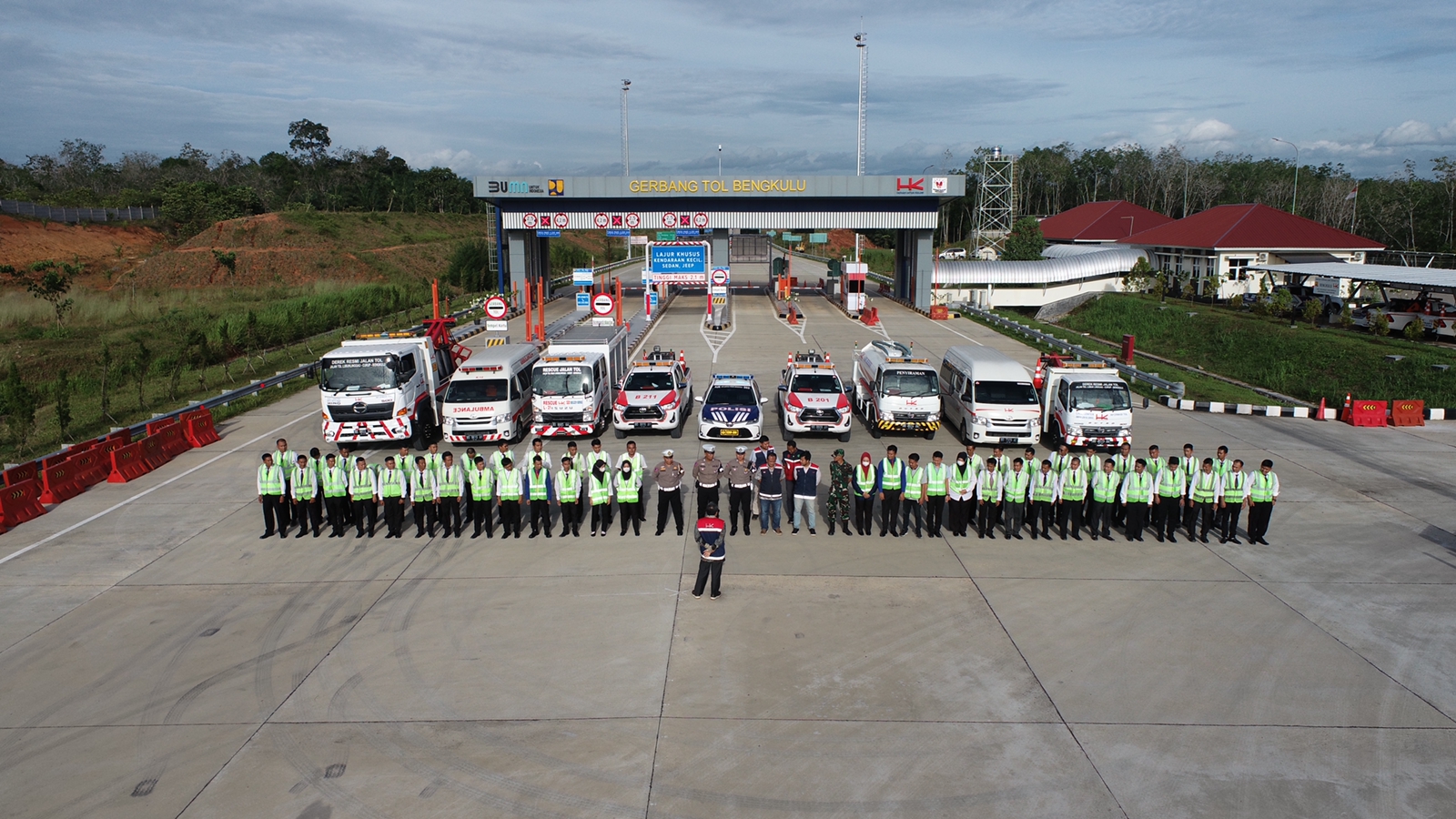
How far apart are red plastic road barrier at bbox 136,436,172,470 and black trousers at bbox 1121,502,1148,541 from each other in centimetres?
1887

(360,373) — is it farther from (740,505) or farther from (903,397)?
(903,397)

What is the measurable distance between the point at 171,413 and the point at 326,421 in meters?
4.65

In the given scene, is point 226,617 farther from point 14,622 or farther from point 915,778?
point 915,778

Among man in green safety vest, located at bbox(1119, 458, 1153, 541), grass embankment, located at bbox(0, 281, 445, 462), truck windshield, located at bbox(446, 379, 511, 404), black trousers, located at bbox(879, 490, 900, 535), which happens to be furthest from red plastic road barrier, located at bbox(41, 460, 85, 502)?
man in green safety vest, located at bbox(1119, 458, 1153, 541)

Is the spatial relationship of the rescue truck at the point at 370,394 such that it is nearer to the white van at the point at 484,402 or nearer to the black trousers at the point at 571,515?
the white van at the point at 484,402

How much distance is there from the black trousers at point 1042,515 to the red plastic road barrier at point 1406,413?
1442 centimetres

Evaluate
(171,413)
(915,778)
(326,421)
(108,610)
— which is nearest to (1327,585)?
(915,778)

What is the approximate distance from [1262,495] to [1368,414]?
12.5 metres

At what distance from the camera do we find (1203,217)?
59.7 metres

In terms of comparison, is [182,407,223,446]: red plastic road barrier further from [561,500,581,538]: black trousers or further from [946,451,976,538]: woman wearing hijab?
[946,451,976,538]: woman wearing hijab

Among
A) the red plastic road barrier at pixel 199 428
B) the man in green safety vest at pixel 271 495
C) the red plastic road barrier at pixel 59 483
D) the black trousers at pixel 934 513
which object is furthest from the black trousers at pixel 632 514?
the red plastic road barrier at pixel 199 428

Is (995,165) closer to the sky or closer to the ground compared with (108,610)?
closer to the sky

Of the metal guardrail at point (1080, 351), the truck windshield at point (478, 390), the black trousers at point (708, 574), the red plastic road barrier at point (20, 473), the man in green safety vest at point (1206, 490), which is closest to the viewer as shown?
the black trousers at point (708, 574)

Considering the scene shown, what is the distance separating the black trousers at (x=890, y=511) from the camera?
1442cm
